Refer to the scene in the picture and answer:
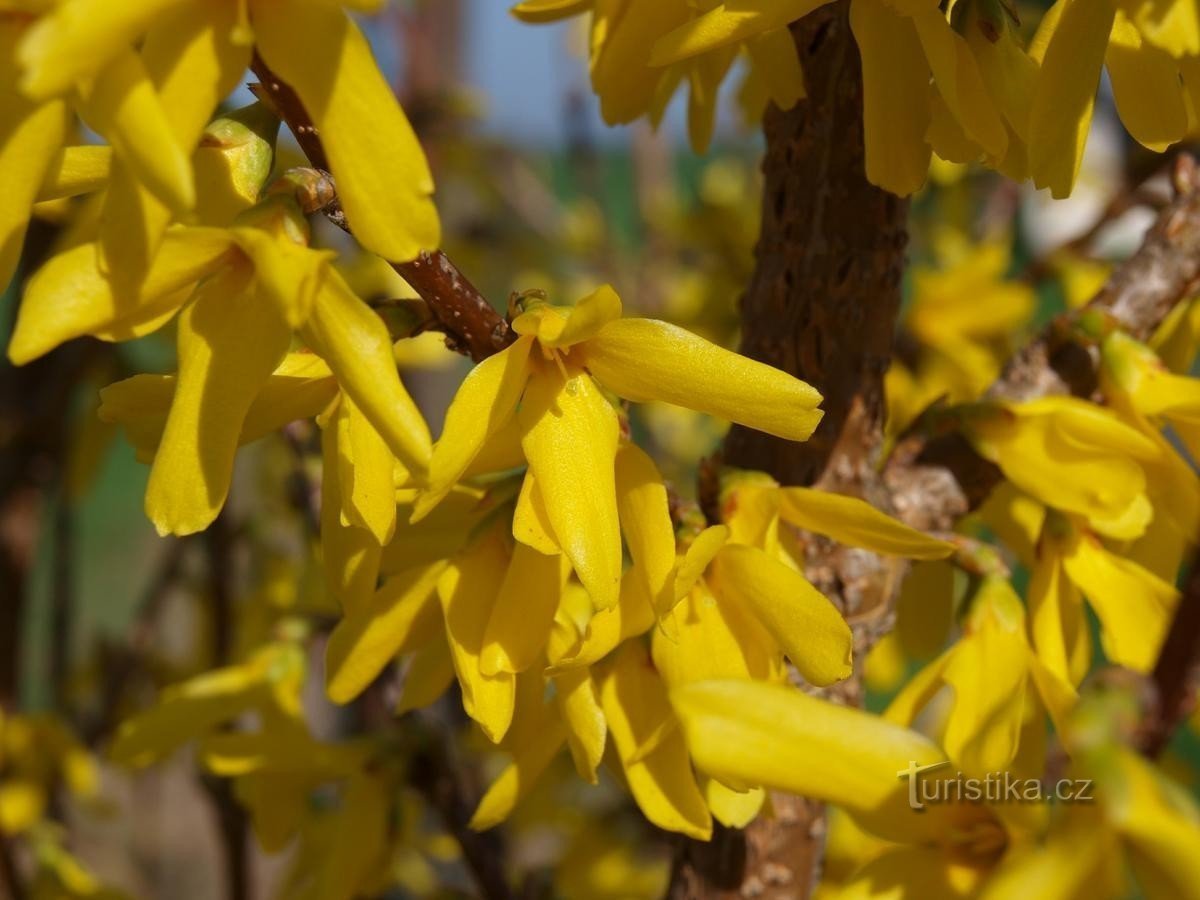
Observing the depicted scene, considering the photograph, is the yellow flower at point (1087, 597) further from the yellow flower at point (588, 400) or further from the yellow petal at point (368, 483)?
the yellow petal at point (368, 483)

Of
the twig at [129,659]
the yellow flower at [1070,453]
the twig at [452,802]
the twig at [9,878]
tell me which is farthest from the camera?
the twig at [129,659]

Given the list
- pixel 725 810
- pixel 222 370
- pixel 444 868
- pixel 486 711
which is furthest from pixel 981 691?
pixel 444 868

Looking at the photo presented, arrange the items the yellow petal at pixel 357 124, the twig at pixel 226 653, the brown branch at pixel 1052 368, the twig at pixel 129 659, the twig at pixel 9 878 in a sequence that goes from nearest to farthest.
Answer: the yellow petal at pixel 357 124 < the brown branch at pixel 1052 368 < the twig at pixel 9 878 < the twig at pixel 226 653 < the twig at pixel 129 659

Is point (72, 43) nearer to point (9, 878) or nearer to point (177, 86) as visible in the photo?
point (177, 86)

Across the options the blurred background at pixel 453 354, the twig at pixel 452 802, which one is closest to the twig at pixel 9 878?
the blurred background at pixel 453 354

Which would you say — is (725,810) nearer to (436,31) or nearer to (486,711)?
(486,711)

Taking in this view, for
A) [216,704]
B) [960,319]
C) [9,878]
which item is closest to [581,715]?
[216,704]
